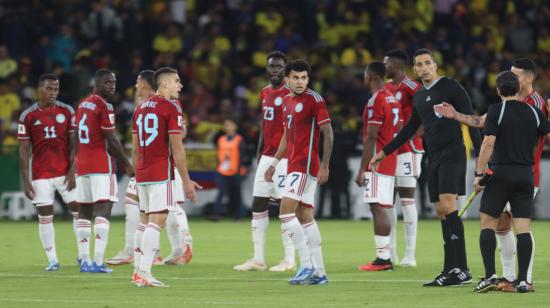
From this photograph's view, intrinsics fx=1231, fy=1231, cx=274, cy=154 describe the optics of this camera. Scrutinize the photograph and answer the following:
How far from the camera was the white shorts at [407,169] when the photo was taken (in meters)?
15.4

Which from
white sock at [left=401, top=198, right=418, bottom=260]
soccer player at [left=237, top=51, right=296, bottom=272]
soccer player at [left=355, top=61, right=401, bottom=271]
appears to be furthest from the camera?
white sock at [left=401, top=198, right=418, bottom=260]

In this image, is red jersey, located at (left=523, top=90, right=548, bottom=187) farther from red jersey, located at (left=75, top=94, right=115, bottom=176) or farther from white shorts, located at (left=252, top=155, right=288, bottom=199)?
red jersey, located at (left=75, top=94, right=115, bottom=176)

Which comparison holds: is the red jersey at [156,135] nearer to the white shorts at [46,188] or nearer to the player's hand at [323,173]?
the player's hand at [323,173]

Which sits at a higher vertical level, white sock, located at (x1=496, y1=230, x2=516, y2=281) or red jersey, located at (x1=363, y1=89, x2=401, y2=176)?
red jersey, located at (x1=363, y1=89, x2=401, y2=176)

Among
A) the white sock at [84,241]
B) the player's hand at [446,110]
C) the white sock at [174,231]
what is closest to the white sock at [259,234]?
the white sock at [174,231]

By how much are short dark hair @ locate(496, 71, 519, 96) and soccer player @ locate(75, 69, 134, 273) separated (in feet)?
15.7

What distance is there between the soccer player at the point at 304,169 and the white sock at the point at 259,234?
1953 mm

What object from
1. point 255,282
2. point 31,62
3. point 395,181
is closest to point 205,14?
point 31,62

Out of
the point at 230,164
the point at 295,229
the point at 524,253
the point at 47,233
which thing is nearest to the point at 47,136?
the point at 47,233

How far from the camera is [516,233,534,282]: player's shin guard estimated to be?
11758 mm

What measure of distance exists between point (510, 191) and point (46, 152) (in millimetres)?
5971

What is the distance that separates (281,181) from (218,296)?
3446 mm

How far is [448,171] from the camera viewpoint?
41.9ft

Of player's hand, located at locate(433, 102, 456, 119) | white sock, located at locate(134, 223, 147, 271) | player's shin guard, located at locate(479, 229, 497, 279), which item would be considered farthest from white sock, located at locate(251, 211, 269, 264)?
player's shin guard, located at locate(479, 229, 497, 279)
